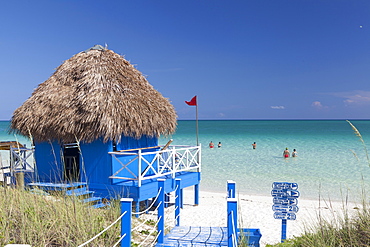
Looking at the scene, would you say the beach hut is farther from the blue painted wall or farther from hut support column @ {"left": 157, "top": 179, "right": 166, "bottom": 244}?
hut support column @ {"left": 157, "top": 179, "right": 166, "bottom": 244}

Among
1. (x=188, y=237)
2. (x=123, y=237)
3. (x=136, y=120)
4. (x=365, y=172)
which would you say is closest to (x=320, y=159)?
(x=365, y=172)

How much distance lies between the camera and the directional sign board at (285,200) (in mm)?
6844

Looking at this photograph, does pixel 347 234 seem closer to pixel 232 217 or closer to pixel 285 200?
pixel 232 217

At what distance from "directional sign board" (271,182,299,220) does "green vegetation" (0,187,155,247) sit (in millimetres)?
3302

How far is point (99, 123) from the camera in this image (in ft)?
32.3

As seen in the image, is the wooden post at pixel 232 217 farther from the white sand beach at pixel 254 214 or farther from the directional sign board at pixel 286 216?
the white sand beach at pixel 254 214

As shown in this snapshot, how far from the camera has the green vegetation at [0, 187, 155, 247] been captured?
4371mm

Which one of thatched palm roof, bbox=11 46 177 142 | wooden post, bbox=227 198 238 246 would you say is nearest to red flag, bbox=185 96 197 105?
thatched palm roof, bbox=11 46 177 142

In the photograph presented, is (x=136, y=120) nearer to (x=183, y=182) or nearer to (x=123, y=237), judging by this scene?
(x=183, y=182)

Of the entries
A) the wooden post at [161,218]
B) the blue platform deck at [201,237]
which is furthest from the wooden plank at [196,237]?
the wooden post at [161,218]

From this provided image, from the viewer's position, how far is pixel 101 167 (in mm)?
10312

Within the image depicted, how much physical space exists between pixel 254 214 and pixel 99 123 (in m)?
5.64

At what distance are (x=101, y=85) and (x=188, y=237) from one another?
5.90m

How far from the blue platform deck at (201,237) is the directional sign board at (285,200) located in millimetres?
900
